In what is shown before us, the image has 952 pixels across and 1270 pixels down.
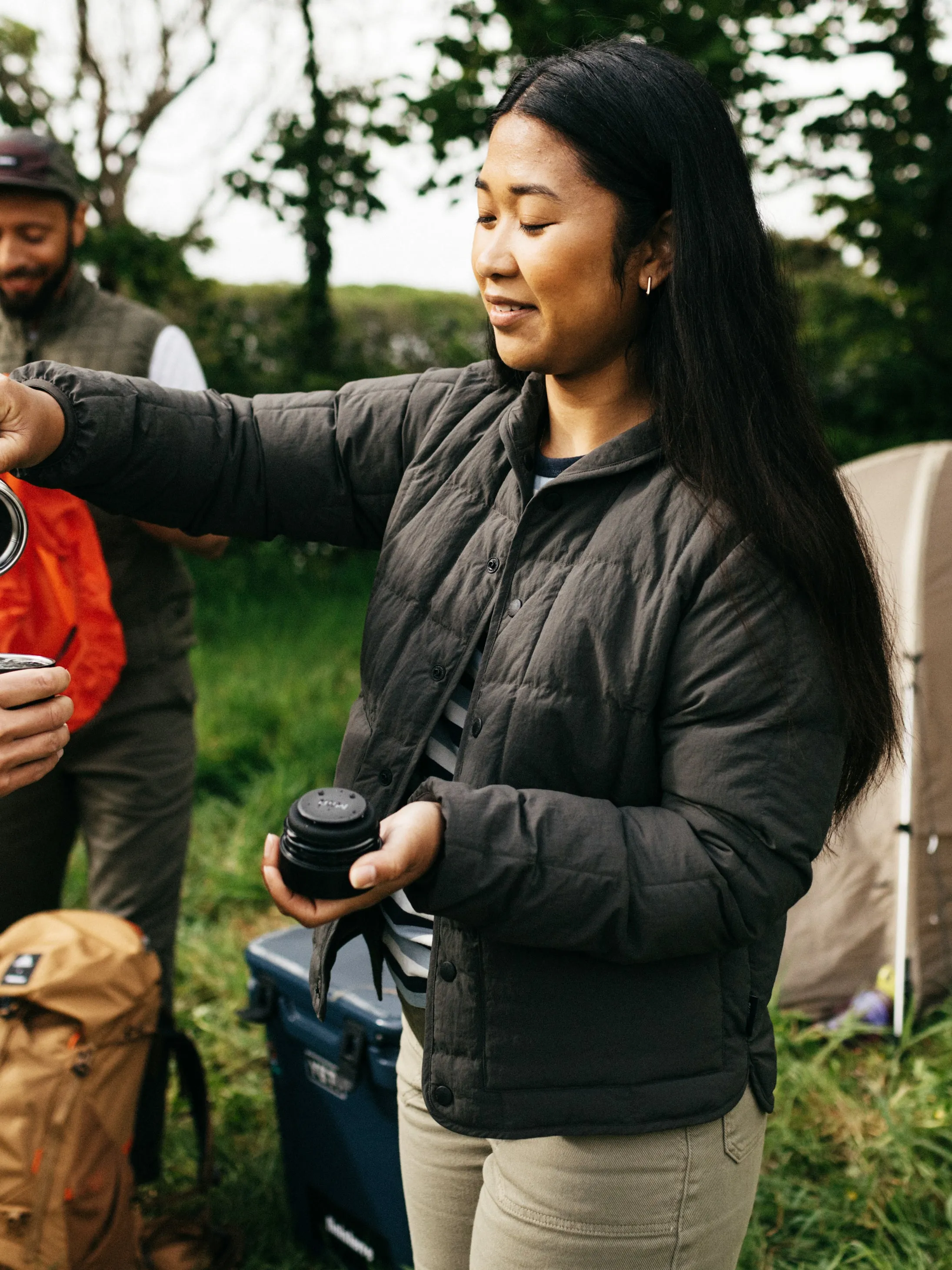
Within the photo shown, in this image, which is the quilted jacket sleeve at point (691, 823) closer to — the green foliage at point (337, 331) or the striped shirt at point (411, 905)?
the striped shirt at point (411, 905)

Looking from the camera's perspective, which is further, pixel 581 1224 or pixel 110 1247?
pixel 110 1247

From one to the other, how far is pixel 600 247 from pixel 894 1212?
85.5 inches

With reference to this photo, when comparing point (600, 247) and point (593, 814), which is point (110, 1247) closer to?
point (593, 814)

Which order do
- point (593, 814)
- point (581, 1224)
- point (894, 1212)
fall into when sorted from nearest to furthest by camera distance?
point (593, 814) < point (581, 1224) < point (894, 1212)

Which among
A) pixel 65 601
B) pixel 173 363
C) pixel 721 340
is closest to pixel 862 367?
pixel 173 363

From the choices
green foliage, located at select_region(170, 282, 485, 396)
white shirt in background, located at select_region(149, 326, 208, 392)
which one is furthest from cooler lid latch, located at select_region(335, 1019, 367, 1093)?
green foliage, located at select_region(170, 282, 485, 396)

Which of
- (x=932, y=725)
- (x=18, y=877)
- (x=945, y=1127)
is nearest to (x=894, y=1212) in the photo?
(x=945, y=1127)

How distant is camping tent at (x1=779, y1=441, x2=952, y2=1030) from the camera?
3350 mm

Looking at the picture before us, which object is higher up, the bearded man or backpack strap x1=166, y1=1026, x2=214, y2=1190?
the bearded man

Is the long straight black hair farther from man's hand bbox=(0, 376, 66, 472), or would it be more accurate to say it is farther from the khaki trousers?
man's hand bbox=(0, 376, 66, 472)

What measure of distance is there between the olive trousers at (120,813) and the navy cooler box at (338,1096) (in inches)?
12.6

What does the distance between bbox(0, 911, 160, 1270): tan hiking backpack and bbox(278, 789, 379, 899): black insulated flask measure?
49.5 inches

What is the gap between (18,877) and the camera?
256 centimetres

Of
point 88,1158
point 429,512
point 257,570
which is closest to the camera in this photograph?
point 429,512
